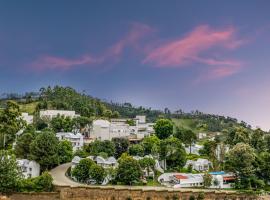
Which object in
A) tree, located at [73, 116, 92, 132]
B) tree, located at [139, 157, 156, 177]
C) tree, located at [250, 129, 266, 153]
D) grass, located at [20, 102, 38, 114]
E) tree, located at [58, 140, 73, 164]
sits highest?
grass, located at [20, 102, 38, 114]

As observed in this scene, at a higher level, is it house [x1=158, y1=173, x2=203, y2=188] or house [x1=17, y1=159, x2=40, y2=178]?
house [x1=17, y1=159, x2=40, y2=178]

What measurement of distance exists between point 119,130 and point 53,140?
1964cm

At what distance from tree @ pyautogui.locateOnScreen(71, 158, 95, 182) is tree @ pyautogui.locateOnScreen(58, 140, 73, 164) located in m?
5.32

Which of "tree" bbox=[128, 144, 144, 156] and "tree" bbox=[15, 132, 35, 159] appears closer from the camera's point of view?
"tree" bbox=[15, 132, 35, 159]

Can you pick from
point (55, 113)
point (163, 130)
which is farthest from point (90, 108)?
point (163, 130)

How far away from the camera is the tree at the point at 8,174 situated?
3872 centimetres

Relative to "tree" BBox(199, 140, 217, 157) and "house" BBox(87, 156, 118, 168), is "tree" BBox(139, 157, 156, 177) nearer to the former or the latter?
"house" BBox(87, 156, 118, 168)

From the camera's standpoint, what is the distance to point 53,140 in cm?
4453

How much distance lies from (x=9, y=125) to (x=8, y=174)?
15599 millimetres

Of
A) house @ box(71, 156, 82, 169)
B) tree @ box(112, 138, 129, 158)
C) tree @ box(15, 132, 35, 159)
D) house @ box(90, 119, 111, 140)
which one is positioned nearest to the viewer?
house @ box(71, 156, 82, 169)

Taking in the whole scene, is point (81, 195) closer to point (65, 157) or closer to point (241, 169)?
point (65, 157)

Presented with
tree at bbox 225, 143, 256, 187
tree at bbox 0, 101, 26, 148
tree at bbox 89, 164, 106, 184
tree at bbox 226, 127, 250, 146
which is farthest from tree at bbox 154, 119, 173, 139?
tree at bbox 0, 101, 26, 148

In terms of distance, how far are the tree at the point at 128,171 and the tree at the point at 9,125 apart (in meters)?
17.7

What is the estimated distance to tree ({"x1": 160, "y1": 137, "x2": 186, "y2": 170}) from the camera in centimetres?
4816
